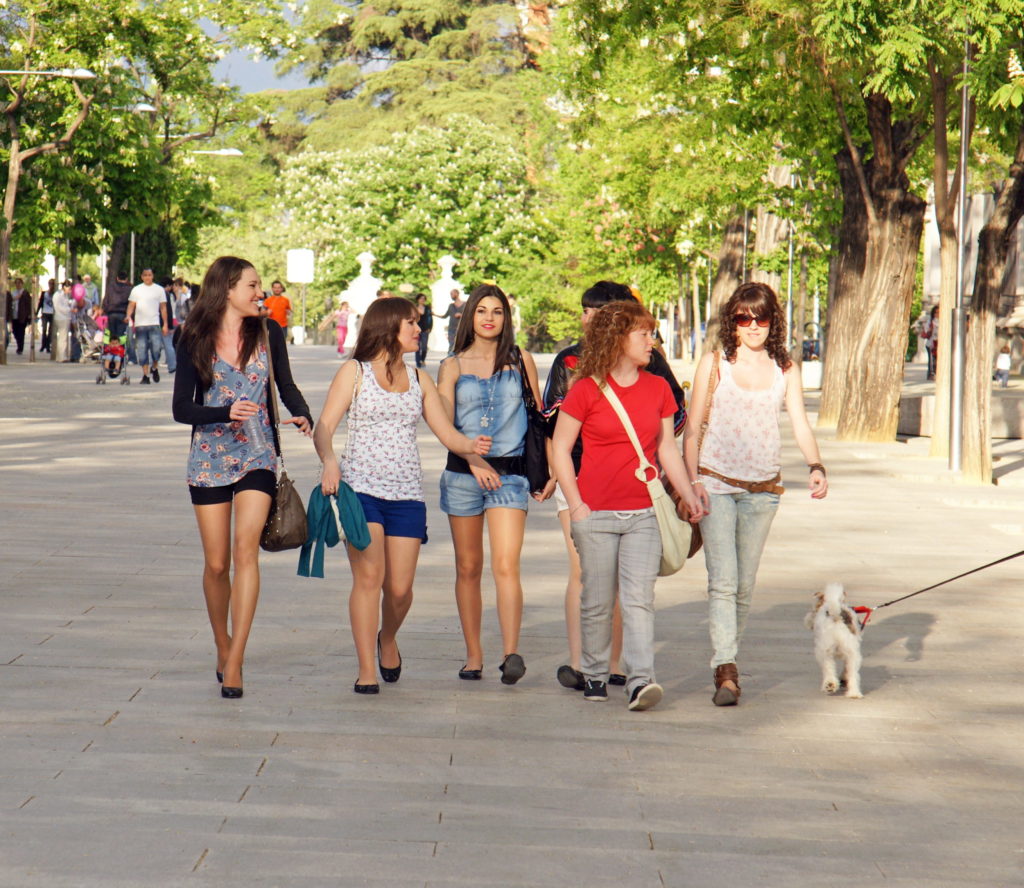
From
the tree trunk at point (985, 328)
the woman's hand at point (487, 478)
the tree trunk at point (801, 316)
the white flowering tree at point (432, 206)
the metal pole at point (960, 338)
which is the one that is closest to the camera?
the woman's hand at point (487, 478)

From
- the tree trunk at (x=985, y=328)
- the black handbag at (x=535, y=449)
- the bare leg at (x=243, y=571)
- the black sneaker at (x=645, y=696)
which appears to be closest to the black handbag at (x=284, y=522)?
the bare leg at (x=243, y=571)

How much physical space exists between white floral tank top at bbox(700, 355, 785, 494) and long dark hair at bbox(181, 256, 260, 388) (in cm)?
192

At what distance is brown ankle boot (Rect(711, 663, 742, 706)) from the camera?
6879mm

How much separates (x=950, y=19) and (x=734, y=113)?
5982 mm

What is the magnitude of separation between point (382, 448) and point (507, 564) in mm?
723

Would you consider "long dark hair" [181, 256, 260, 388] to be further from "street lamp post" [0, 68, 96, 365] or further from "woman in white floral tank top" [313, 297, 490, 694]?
"street lamp post" [0, 68, 96, 365]

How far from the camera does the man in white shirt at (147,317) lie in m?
30.4

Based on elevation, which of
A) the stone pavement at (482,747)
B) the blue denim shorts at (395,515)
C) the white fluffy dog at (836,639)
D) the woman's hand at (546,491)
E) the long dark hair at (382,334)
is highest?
the long dark hair at (382,334)

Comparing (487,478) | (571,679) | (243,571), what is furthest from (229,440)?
(571,679)

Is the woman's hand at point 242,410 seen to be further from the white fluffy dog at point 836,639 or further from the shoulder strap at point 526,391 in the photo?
the white fluffy dog at point 836,639

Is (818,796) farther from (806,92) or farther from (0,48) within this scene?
(0,48)

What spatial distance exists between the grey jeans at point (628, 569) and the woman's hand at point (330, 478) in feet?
3.12

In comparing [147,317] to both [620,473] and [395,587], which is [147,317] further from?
[620,473]

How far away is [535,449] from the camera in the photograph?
712cm
